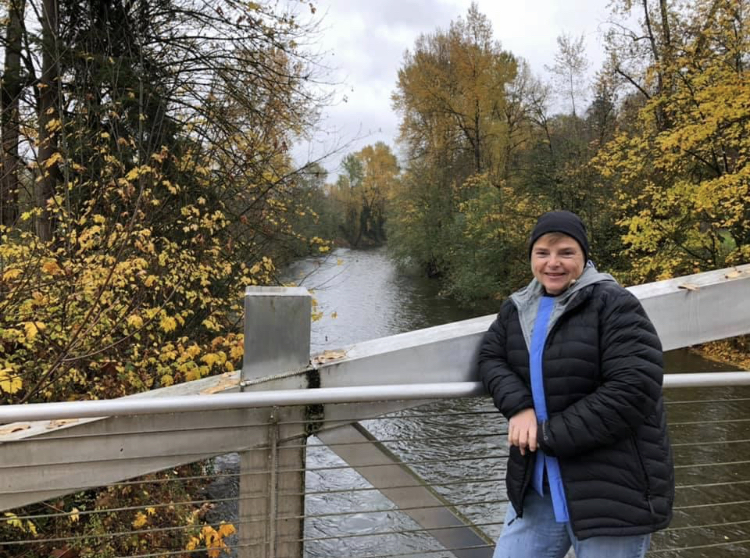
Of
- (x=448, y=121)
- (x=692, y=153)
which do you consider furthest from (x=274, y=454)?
(x=448, y=121)

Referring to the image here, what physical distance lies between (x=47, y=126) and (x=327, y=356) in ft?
17.4

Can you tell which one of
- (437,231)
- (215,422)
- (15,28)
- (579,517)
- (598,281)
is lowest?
(579,517)

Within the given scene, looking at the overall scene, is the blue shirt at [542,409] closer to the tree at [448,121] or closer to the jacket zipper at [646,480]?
the jacket zipper at [646,480]

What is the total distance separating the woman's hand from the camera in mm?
1590

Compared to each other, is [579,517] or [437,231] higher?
[437,231]

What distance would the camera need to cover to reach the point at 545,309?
168 centimetres

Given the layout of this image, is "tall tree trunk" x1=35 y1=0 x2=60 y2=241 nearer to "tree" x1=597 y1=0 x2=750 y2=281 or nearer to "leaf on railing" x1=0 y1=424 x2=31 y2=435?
"leaf on railing" x1=0 y1=424 x2=31 y2=435

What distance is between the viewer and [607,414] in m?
1.47

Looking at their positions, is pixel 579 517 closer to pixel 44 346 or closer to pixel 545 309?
pixel 545 309

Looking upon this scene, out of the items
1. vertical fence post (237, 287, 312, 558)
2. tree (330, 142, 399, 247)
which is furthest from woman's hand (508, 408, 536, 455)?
tree (330, 142, 399, 247)

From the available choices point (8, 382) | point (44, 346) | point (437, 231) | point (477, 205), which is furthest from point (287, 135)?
point (437, 231)

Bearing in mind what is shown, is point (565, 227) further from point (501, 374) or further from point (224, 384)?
point (224, 384)

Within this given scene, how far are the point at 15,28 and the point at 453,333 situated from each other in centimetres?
838

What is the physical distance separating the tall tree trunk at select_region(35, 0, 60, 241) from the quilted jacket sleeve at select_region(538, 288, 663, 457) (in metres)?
5.68
